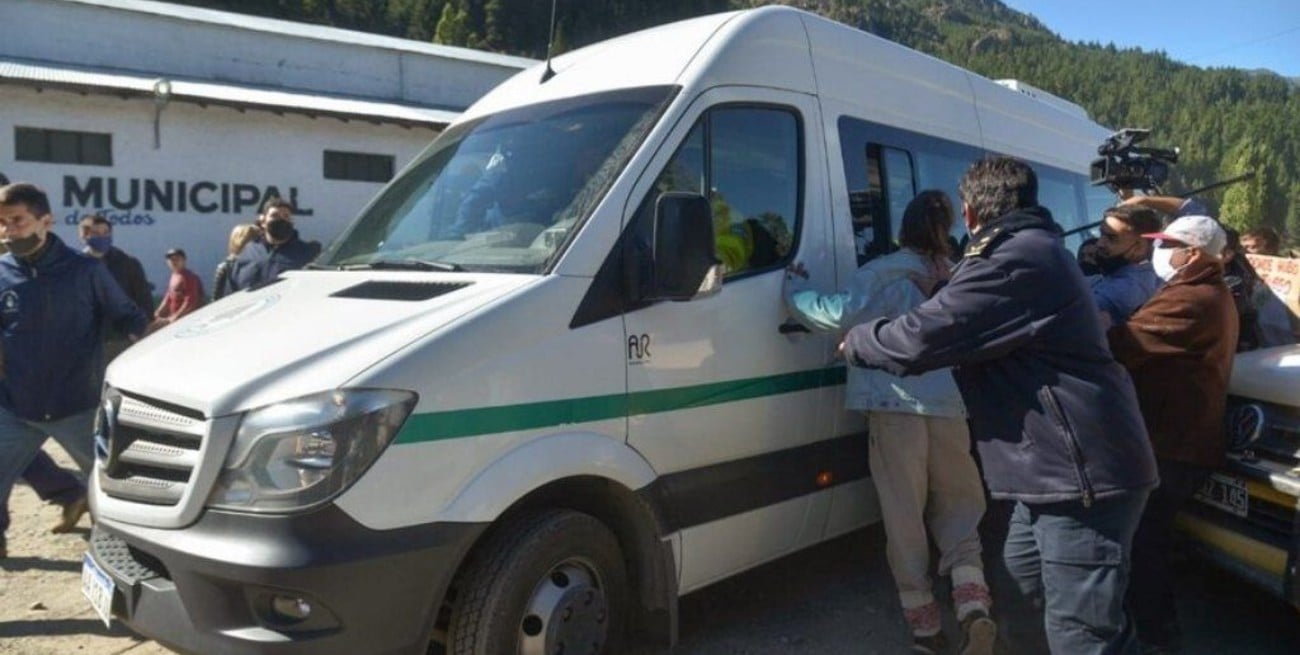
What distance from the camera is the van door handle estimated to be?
368 centimetres

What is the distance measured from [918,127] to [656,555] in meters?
2.65

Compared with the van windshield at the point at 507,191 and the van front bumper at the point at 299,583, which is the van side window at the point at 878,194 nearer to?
the van windshield at the point at 507,191

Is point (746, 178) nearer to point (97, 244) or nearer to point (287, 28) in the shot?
point (97, 244)

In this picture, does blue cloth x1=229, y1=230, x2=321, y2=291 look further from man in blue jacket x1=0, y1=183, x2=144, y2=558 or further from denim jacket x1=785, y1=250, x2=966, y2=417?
denim jacket x1=785, y1=250, x2=966, y2=417

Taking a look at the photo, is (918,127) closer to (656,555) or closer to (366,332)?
(656,555)

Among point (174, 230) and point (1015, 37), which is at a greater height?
point (1015, 37)

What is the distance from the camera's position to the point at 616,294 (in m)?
3.06

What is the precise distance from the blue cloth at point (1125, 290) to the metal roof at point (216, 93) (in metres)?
16.3

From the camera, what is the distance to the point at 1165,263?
375 cm

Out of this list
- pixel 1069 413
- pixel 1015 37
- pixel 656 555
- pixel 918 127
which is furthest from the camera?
pixel 1015 37

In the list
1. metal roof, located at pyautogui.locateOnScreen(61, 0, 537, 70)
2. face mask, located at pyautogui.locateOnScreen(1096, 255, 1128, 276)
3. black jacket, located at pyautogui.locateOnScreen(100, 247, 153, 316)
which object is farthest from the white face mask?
metal roof, located at pyautogui.locateOnScreen(61, 0, 537, 70)

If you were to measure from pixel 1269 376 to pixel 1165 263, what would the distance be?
2.18ft

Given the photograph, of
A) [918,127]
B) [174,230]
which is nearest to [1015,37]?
[174,230]

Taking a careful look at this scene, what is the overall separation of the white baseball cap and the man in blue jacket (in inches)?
184
